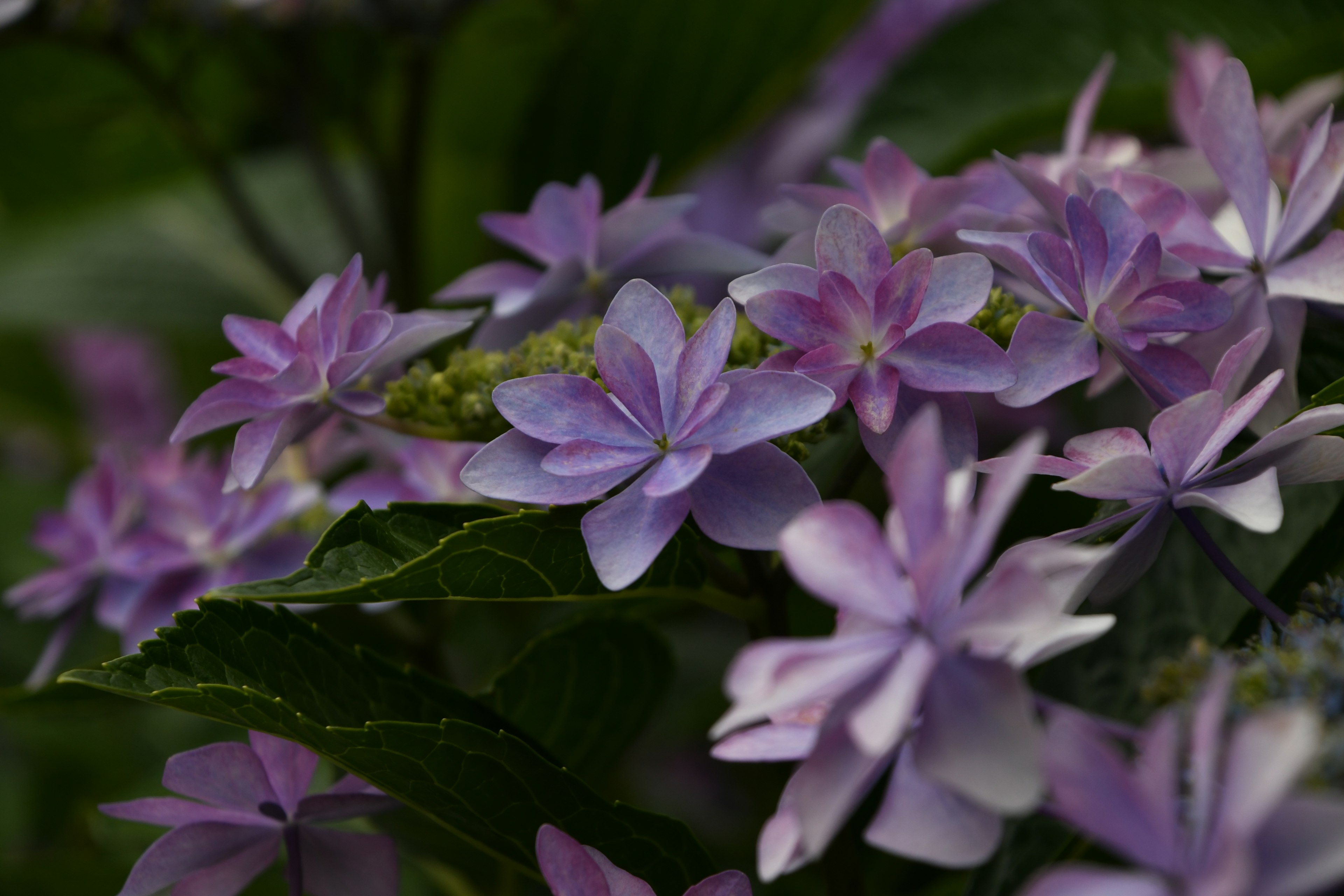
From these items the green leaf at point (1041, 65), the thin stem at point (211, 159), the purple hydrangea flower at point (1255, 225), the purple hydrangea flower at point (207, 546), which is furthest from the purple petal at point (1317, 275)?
the thin stem at point (211, 159)

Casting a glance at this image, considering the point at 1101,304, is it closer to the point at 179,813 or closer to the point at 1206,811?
the point at 1206,811

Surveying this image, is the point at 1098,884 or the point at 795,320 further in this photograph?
the point at 795,320

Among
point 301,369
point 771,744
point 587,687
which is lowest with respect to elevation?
point 587,687

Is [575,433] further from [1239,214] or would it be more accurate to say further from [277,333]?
[1239,214]

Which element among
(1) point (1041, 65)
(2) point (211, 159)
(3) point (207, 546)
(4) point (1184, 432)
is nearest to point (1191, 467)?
(4) point (1184, 432)

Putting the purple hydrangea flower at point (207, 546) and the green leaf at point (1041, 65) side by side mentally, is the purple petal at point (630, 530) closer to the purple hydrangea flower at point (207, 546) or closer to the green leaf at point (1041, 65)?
the purple hydrangea flower at point (207, 546)

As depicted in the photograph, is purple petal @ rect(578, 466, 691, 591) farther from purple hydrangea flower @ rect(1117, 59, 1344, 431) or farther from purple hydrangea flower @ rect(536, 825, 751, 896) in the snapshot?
purple hydrangea flower @ rect(1117, 59, 1344, 431)

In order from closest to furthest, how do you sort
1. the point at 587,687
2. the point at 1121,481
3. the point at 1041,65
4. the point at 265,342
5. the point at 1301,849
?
the point at 1301,849, the point at 1121,481, the point at 265,342, the point at 587,687, the point at 1041,65
